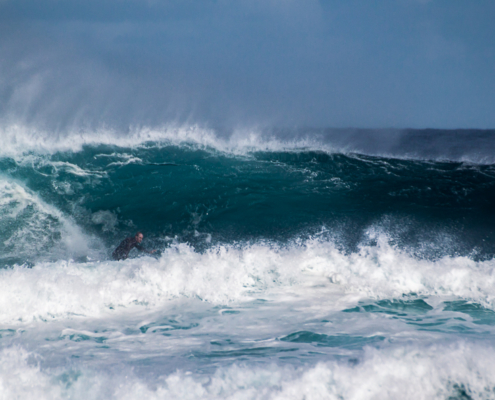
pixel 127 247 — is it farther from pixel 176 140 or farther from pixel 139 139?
→ pixel 176 140

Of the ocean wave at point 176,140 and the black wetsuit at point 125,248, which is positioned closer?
the black wetsuit at point 125,248

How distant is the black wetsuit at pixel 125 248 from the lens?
8.31m

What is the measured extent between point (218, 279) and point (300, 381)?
3.29m

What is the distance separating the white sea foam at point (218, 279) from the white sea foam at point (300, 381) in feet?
7.13

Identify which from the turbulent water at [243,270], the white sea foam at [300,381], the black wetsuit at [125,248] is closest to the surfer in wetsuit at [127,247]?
the black wetsuit at [125,248]

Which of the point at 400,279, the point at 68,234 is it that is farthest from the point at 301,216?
the point at 68,234

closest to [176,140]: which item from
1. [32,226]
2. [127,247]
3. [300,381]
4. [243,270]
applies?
[127,247]

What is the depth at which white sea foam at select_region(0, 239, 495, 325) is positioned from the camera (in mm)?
5703

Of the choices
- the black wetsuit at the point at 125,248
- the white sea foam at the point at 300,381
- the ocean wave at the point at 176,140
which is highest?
the ocean wave at the point at 176,140

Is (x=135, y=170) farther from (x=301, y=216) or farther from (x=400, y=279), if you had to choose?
(x=400, y=279)

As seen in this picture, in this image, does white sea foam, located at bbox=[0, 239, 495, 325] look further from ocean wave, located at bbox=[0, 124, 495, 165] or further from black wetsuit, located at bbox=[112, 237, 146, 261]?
ocean wave, located at bbox=[0, 124, 495, 165]

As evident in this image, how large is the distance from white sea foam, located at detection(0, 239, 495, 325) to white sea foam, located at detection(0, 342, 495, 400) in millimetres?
2174

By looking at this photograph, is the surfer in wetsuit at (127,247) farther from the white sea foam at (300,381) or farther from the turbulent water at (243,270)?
the white sea foam at (300,381)

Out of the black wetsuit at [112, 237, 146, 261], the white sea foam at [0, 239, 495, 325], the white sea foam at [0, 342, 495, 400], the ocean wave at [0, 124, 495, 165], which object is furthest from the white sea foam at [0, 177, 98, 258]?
the white sea foam at [0, 342, 495, 400]
